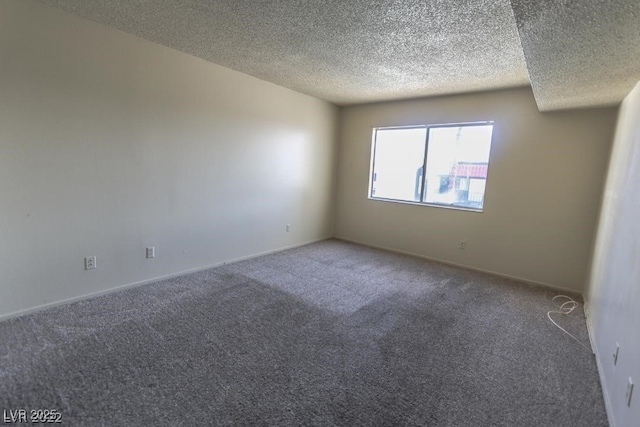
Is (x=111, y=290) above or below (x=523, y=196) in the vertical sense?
below

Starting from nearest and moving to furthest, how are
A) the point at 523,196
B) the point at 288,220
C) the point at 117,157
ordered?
the point at 117,157 < the point at 523,196 < the point at 288,220

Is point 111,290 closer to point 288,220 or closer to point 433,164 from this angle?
point 288,220

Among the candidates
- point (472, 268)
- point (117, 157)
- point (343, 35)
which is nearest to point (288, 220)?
point (117, 157)

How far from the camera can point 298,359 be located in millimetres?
2111

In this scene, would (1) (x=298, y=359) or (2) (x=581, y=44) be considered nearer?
(2) (x=581, y=44)

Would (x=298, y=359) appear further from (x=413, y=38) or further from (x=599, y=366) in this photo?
(x=413, y=38)

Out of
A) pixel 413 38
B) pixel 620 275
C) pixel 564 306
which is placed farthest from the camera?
pixel 564 306

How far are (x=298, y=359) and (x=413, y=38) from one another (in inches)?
106

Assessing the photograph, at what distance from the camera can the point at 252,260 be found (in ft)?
14.0

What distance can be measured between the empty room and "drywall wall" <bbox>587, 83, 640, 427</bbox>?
0.03m

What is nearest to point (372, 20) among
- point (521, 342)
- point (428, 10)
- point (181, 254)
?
point (428, 10)

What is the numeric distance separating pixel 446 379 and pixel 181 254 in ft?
9.77

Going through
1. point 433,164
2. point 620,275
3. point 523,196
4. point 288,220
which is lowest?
point 288,220

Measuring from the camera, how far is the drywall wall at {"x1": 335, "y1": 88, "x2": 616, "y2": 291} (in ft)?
11.4
